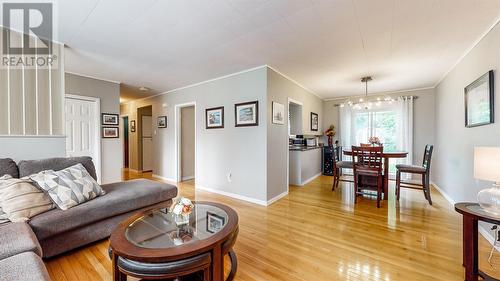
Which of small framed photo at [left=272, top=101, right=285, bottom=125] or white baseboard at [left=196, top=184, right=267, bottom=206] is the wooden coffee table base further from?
small framed photo at [left=272, top=101, right=285, bottom=125]

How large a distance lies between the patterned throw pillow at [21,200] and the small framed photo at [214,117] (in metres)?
2.67

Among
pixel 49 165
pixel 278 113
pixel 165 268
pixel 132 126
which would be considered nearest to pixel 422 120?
pixel 278 113

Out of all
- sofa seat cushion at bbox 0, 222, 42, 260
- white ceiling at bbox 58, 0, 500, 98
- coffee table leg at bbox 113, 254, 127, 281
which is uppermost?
white ceiling at bbox 58, 0, 500, 98

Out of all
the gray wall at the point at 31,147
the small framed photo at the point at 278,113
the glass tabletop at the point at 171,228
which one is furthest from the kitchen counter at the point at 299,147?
the gray wall at the point at 31,147

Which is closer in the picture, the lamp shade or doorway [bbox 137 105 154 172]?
the lamp shade

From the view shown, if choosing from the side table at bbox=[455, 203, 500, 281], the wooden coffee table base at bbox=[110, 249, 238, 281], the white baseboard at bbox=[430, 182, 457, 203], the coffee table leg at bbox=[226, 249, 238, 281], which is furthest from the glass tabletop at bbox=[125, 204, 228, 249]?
the white baseboard at bbox=[430, 182, 457, 203]

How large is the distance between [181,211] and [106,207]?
104 cm

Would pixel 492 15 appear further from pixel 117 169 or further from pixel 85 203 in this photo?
pixel 117 169

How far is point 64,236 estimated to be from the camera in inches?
72.8

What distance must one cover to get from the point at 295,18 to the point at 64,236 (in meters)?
2.99

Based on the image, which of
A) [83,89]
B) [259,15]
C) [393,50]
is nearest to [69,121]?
[83,89]

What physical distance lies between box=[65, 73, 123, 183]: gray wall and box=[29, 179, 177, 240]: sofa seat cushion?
74.1 inches

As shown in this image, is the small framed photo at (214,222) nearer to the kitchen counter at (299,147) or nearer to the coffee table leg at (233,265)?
the coffee table leg at (233,265)

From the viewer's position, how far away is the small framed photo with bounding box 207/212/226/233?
1.54m
